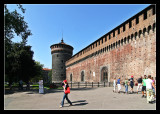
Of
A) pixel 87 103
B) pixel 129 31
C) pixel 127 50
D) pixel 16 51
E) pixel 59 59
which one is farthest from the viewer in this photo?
pixel 59 59

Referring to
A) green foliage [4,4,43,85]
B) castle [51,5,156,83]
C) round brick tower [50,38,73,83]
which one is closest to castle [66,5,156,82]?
castle [51,5,156,83]

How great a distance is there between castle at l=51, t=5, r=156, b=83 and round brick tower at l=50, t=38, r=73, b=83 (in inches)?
770

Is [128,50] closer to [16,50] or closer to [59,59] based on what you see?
[16,50]

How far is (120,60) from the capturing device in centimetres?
1866

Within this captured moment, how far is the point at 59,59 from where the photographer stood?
4669cm

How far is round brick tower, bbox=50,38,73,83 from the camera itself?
46.1 m

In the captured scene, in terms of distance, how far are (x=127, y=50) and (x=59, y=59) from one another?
3324 centimetres

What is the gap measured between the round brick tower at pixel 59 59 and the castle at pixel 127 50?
1957cm

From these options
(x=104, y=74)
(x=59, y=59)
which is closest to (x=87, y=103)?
(x=104, y=74)

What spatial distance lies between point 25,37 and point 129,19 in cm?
1503

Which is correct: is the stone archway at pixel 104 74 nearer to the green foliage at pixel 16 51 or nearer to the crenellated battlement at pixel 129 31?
the crenellated battlement at pixel 129 31

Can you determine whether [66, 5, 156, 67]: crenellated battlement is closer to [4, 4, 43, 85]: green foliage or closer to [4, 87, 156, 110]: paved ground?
[4, 87, 156, 110]: paved ground
